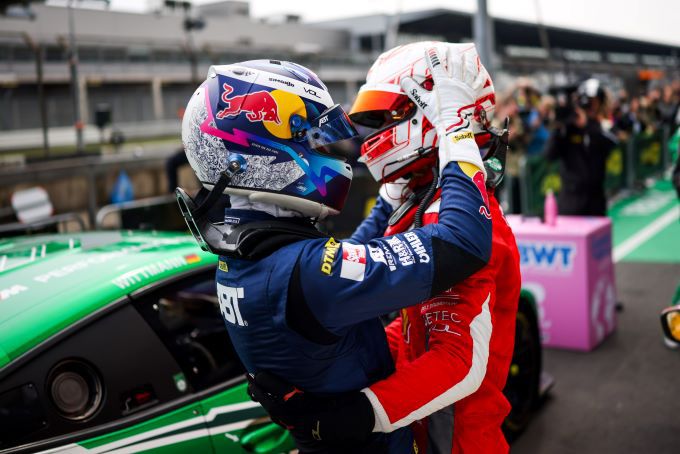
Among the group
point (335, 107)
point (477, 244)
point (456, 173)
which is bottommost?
point (477, 244)

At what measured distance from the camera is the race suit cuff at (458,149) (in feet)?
6.08

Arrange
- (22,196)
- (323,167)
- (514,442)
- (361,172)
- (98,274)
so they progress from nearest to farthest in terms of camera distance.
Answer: (323,167) → (98,274) → (514,442) → (22,196) → (361,172)

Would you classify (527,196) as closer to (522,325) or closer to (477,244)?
(522,325)

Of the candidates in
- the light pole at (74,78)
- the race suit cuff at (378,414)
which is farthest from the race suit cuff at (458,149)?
the light pole at (74,78)

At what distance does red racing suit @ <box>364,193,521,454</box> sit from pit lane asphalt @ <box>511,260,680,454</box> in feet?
7.47

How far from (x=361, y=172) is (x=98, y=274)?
278 inches

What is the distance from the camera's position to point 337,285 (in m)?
1.67

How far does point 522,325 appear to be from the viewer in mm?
4293

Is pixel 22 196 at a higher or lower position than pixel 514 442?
higher

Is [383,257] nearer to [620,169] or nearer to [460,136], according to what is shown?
[460,136]

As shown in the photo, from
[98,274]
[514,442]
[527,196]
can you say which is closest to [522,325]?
[514,442]

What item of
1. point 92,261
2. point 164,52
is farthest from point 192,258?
point 164,52

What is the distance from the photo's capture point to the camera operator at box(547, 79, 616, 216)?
7062 mm

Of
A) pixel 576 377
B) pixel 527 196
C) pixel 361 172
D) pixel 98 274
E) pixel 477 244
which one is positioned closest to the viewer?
pixel 477 244
